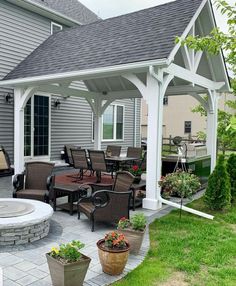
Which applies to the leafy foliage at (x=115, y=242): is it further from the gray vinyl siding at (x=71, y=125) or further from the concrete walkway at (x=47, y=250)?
the gray vinyl siding at (x=71, y=125)

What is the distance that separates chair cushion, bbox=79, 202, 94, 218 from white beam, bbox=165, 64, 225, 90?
3313mm

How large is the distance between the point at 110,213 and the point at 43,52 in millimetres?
7111

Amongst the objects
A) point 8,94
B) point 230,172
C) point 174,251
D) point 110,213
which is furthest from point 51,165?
point 8,94

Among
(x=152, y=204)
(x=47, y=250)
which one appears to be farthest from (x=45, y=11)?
(x=47, y=250)

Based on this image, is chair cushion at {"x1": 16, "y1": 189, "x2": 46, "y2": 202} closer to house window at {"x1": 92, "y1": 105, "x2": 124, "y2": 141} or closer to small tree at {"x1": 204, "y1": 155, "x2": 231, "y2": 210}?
small tree at {"x1": 204, "y1": 155, "x2": 231, "y2": 210}

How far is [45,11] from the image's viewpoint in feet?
37.0

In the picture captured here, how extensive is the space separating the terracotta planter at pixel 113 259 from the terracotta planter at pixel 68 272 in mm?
391

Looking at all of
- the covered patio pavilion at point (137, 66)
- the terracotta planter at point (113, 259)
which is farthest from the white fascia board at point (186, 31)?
the terracotta planter at point (113, 259)

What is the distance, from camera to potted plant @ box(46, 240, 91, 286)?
2984mm

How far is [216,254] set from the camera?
4211 mm

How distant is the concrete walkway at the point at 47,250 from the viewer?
11.0ft

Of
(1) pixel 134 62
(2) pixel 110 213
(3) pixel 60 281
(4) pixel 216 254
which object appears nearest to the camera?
(3) pixel 60 281

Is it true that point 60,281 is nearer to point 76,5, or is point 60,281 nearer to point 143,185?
point 143,185

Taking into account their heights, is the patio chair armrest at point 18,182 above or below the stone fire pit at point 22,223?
above
